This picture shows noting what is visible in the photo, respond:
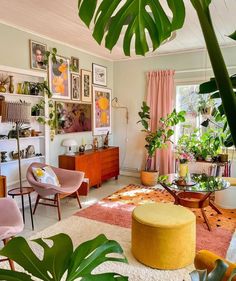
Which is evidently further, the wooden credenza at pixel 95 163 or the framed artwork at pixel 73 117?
the framed artwork at pixel 73 117

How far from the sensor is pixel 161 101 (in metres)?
5.48

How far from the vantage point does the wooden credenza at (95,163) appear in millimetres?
4496

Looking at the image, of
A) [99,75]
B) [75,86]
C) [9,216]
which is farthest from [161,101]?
[9,216]

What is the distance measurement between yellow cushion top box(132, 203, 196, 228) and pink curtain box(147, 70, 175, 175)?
270 centimetres

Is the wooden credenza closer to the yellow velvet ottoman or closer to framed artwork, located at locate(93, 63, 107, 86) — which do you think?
framed artwork, located at locate(93, 63, 107, 86)

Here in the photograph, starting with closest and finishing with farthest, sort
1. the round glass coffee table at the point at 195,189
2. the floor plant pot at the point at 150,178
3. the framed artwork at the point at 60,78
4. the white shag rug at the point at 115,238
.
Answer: the white shag rug at the point at 115,238 < the round glass coffee table at the point at 195,189 < the framed artwork at the point at 60,78 < the floor plant pot at the point at 150,178

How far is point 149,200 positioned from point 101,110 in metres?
2.35

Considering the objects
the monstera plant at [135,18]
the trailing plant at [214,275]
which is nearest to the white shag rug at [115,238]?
the trailing plant at [214,275]

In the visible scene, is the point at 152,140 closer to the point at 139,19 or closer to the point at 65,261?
the point at 139,19

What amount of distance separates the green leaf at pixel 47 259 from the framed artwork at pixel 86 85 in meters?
4.60

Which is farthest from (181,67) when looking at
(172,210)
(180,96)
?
(172,210)

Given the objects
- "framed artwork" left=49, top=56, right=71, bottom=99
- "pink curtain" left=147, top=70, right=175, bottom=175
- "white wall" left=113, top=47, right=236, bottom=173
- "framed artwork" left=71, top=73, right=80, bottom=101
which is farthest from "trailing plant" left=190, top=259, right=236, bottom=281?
"white wall" left=113, top=47, right=236, bottom=173

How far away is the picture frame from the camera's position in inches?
215

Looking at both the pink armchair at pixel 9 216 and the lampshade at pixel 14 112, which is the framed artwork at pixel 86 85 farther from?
the pink armchair at pixel 9 216
